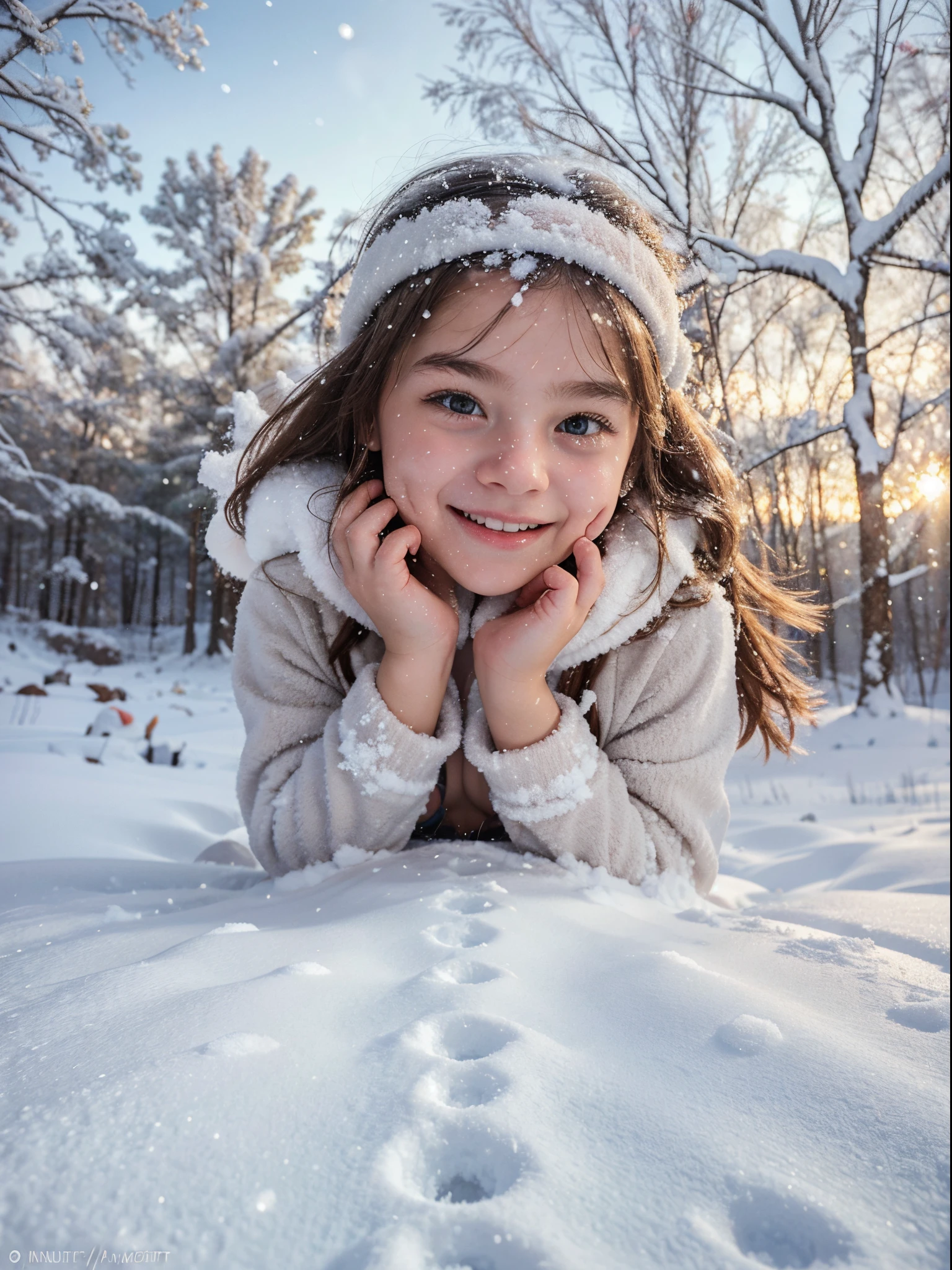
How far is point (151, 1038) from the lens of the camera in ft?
2.15

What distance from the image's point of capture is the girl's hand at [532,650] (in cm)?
151

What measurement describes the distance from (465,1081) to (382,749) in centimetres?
93

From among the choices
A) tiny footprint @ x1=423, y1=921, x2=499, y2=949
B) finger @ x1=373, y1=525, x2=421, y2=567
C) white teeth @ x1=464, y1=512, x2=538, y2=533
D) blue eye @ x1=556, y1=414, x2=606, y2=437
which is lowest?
tiny footprint @ x1=423, y1=921, x2=499, y2=949

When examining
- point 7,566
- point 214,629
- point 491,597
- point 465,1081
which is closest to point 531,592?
point 491,597

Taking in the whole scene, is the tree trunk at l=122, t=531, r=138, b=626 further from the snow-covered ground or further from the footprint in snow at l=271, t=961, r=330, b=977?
the footprint in snow at l=271, t=961, r=330, b=977

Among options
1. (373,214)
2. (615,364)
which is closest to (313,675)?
(615,364)

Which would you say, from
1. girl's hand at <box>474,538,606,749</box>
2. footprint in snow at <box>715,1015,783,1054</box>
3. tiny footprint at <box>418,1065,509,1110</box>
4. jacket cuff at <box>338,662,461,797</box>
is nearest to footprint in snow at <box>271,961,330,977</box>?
tiny footprint at <box>418,1065,509,1110</box>

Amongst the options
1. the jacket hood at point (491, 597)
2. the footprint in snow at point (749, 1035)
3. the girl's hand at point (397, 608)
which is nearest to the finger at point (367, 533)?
the girl's hand at point (397, 608)

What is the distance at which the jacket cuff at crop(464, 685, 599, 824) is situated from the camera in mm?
1520

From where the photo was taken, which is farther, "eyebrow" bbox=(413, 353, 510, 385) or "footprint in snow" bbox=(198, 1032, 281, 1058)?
"eyebrow" bbox=(413, 353, 510, 385)

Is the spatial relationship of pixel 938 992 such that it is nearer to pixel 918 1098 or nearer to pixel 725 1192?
pixel 918 1098

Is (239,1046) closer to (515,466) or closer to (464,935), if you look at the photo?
(464,935)

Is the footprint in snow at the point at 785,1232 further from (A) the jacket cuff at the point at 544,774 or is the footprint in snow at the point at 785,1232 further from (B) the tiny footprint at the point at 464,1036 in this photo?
(A) the jacket cuff at the point at 544,774

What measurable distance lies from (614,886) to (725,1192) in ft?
3.28
